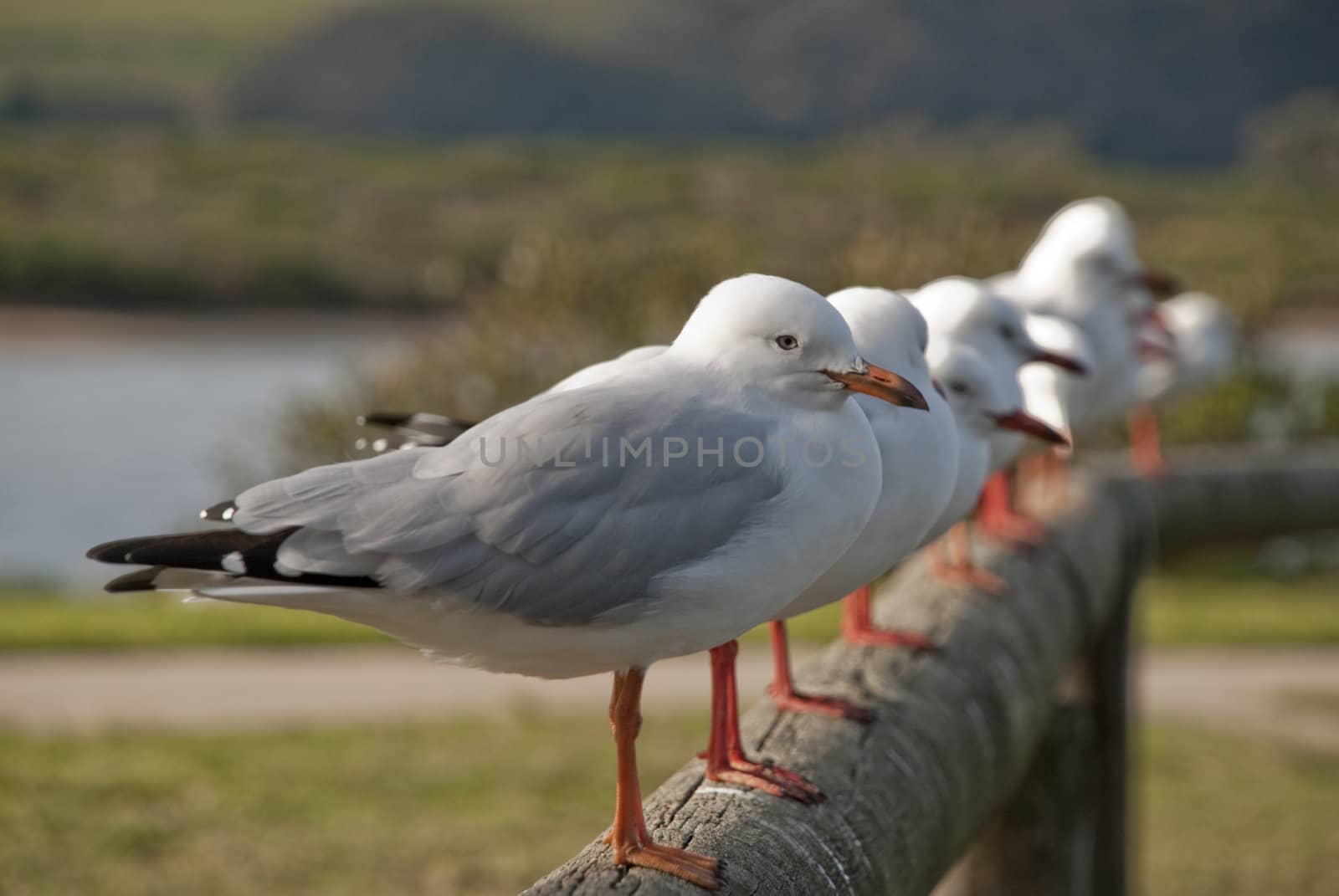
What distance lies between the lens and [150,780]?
17.7 ft

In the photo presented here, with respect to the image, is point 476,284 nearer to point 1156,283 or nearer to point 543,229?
point 543,229

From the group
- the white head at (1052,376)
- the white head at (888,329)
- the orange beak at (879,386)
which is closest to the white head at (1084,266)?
the white head at (1052,376)

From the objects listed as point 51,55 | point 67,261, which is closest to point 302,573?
point 67,261

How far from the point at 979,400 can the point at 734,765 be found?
2.90ft

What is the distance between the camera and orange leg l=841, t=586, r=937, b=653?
3033 mm

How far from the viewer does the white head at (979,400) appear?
284 centimetres

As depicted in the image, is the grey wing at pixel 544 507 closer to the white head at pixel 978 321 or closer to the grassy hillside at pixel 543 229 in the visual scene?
the white head at pixel 978 321

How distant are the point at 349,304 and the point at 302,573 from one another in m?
26.7

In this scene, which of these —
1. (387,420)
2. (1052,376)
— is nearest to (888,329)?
(387,420)

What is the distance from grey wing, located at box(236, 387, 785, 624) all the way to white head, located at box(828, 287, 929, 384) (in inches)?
18.1

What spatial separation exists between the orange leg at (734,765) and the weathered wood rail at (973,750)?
0.10 ft

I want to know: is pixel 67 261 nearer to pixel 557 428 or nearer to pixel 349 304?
pixel 349 304

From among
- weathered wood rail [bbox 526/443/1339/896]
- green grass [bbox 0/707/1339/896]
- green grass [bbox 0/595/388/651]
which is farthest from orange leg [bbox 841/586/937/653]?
green grass [bbox 0/595/388/651]

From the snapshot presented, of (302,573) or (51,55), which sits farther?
(51,55)
